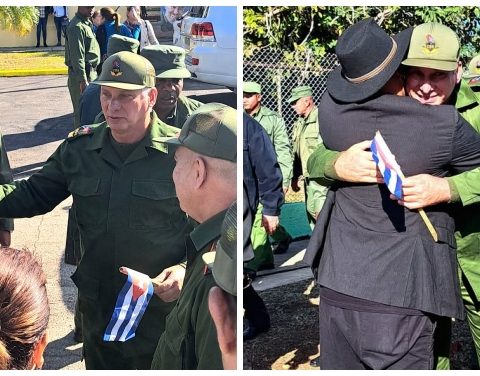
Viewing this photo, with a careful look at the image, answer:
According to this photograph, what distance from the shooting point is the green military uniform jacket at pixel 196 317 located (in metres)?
2.79

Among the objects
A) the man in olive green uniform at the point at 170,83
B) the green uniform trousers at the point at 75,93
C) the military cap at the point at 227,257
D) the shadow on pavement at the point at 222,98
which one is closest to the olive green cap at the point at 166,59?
the man in olive green uniform at the point at 170,83

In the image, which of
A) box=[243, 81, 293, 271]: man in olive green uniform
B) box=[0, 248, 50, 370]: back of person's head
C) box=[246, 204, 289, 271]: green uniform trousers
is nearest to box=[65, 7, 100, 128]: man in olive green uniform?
box=[0, 248, 50, 370]: back of person's head

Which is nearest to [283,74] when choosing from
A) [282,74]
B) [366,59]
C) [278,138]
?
[282,74]

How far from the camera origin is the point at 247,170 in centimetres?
479

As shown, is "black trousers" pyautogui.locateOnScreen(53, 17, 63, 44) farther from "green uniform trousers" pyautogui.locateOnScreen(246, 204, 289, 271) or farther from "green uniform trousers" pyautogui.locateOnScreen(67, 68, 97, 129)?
"green uniform trousers" pyautogui.locateOnScreen(246, 204, 289, 271)

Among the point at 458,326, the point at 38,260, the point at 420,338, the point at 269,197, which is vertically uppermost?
the point at 38,260

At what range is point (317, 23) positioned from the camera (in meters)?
9.17

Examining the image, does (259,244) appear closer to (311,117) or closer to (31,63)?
(311,117)

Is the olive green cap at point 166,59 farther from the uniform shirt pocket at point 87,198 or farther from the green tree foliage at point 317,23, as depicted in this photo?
the green tree foliage at point 317,23

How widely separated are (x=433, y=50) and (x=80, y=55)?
1293mm

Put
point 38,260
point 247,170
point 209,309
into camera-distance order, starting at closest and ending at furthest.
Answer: point 209,309
point 38,260
point 247,170

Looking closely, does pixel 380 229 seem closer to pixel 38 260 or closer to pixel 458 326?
pixel 38 260

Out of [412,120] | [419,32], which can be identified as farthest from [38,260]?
[419,32]

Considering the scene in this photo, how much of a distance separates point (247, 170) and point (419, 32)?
6.43 feet
